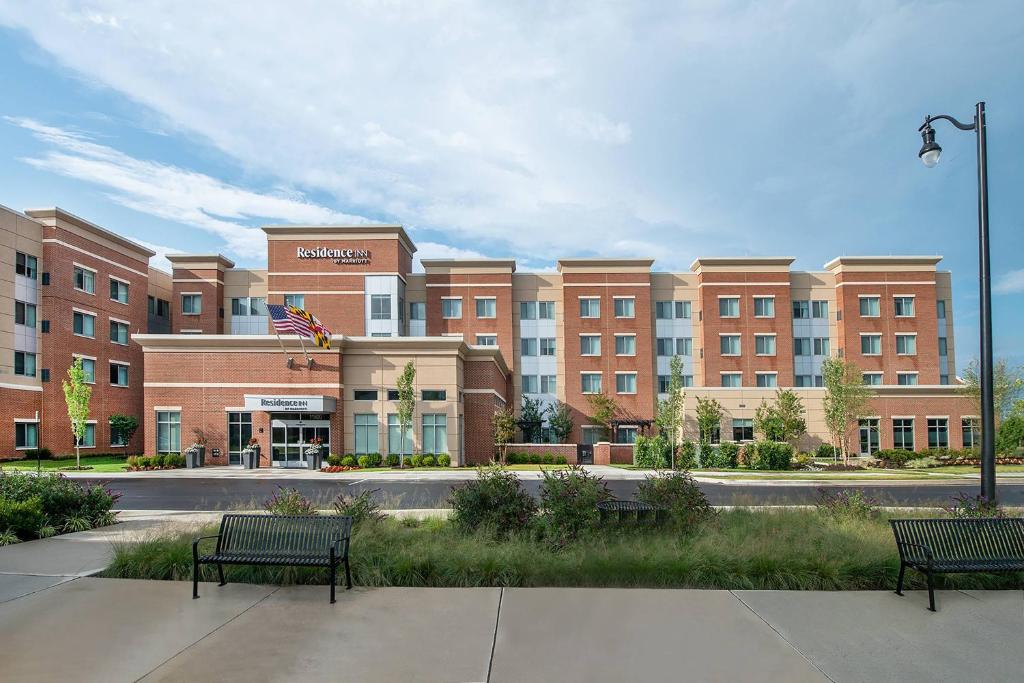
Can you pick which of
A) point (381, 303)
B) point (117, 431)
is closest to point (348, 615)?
point (381, 303)

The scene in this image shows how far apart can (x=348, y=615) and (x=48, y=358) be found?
148ft

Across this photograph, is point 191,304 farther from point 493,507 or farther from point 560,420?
point 493,507

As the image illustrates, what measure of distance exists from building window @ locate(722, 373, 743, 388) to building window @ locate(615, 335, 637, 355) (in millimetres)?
7312

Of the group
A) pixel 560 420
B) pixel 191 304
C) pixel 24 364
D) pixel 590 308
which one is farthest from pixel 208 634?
pixel 191 304

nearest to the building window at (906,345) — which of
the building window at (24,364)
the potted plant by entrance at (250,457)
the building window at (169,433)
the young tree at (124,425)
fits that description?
the potted plant by entrance at (250,457)

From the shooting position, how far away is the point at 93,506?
13656 millimetres

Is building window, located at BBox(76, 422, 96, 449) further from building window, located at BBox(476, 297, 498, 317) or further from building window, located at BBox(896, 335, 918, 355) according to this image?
building window, located at BBox(896, 335, 918, 355)

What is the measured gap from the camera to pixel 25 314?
42281 mm

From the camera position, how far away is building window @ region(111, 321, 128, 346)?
48.3 metres

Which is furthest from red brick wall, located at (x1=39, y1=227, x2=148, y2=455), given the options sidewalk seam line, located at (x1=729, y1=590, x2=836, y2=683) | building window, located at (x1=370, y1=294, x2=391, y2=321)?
sidewalk seam line, located at (x1=729, y1=590, x2=836, y2=683)

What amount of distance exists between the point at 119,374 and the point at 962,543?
2059 inches

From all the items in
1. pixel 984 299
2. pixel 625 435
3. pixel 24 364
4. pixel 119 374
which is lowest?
pixel 625 435

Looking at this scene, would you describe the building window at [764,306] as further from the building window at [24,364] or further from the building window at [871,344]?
the building window at [24,364]

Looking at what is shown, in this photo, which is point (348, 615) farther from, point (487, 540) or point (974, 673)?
point (974, 673)
